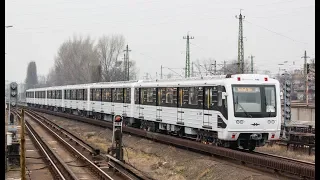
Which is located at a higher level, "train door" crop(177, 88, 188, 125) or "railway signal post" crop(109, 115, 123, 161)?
"train door" crop(177, 88, 188, 125)

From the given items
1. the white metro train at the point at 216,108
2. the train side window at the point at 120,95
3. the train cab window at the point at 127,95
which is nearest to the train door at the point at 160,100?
the white metro train at the point at 216,108

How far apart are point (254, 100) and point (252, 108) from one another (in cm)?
32

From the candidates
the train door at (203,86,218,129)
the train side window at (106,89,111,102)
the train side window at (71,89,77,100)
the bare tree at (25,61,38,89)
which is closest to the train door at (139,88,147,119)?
the train side window at (106,89,111,102)

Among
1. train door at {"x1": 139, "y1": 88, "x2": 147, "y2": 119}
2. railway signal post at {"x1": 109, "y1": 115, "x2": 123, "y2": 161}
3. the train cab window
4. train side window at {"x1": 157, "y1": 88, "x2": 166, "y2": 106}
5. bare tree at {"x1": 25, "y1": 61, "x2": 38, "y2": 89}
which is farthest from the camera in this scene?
bare tree at {"x1": 25, "y1": 61, "x2": 38, "y2": 89}

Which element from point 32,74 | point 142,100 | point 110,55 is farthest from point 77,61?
point 32,74

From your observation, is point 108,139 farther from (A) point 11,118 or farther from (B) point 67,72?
(B) point 67,72

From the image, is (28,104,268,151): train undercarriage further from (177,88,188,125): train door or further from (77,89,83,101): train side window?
(77,89,83,101): train side window

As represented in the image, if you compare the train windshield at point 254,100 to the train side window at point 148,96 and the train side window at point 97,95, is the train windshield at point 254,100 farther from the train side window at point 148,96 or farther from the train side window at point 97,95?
the train side window at point 97,95

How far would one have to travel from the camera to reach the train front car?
51.7 feet

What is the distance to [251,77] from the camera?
1630 cm

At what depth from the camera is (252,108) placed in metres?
16.0

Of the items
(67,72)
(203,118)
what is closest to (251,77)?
(203,118)

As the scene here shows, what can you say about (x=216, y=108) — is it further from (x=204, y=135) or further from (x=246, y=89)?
(x=204, y=135)

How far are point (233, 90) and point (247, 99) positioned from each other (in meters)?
0.68
